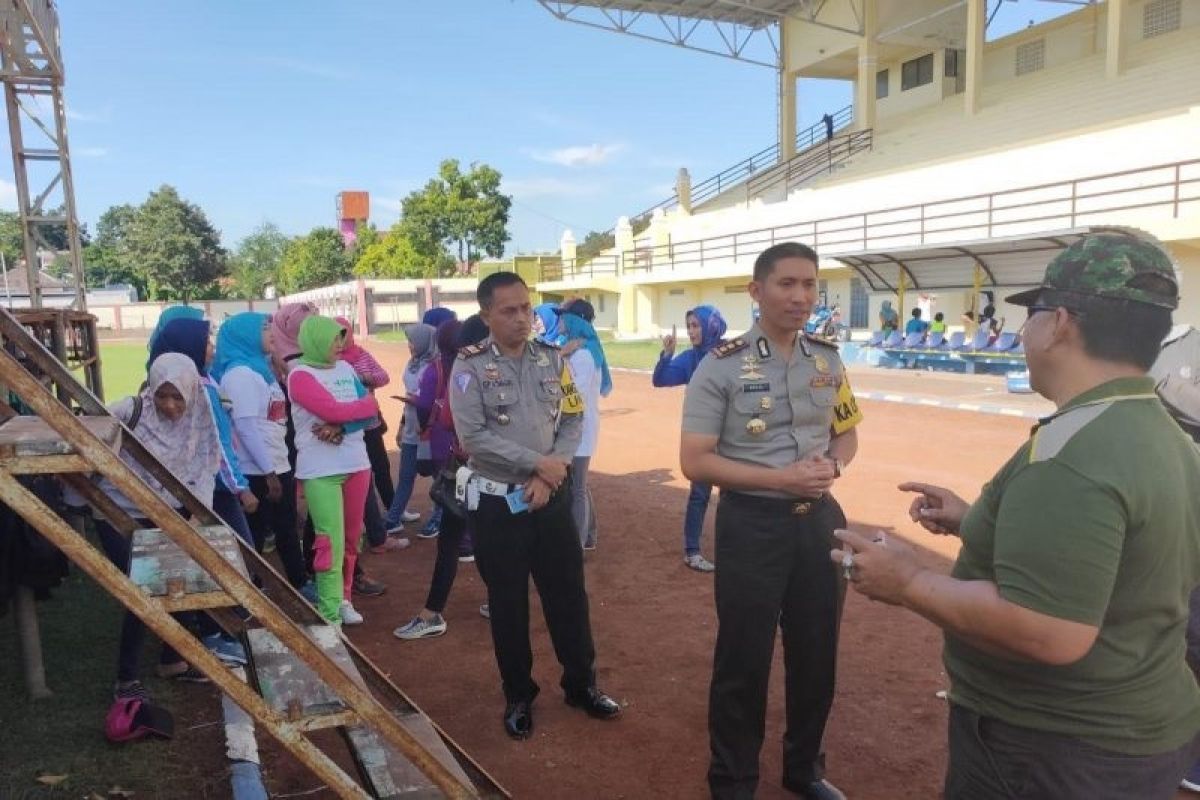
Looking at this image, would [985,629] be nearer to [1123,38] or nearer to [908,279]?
[908,279]

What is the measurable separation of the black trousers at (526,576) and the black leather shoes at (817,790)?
104 centimetres

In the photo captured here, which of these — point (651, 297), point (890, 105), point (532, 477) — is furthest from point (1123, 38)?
point (532, 477)

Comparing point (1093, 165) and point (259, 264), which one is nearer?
point (1093, 165)

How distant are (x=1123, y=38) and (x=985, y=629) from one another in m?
27.2

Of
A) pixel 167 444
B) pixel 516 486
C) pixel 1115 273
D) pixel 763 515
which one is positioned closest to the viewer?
pixel 1115 273

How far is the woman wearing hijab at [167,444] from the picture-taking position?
3461mm

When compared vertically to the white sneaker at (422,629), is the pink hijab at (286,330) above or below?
above

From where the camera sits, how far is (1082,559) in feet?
4.48

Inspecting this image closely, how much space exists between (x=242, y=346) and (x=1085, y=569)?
4.59 metres

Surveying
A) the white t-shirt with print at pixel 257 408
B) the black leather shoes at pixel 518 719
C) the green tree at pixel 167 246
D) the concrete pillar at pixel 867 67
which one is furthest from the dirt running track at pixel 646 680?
the green tree at pixel 167 246

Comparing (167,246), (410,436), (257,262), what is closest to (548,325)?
(410,436)

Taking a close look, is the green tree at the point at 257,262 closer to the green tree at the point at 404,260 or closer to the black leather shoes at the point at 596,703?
the green tree at the point at 404,260

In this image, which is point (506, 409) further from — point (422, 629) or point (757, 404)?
point (422, 629)

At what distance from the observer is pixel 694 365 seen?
17.8 ft
